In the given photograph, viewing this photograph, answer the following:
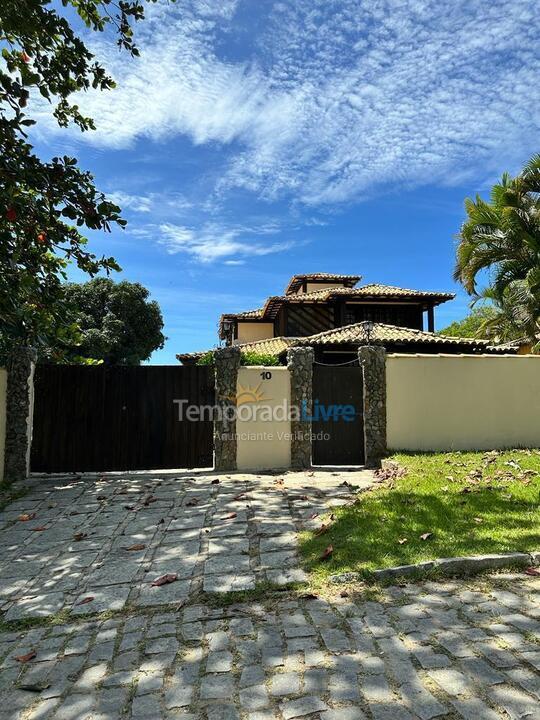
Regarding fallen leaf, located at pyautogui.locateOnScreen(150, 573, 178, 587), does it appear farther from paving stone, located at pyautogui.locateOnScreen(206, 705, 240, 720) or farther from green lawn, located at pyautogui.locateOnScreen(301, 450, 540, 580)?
paving stone, located at pyautogui.locateOnScreen(206, 705, 240, 720)

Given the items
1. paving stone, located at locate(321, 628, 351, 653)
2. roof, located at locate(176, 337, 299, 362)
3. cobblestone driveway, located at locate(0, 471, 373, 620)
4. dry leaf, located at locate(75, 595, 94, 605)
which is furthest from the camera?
roof, located at locate(176, 337, 299, 362)

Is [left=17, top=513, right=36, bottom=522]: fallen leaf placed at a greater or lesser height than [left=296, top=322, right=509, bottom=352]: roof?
lesser

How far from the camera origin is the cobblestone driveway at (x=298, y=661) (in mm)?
2133

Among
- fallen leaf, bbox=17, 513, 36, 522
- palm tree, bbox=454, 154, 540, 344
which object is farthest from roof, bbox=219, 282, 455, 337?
fallen leaf, bbox=17, 513, 36, 522

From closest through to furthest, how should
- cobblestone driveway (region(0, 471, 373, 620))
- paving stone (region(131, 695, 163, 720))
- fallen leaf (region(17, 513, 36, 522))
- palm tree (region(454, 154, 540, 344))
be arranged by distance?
paving stone (region(131, 695, 163, 720)) → cobblestone driveway (region(0, 471, 373, 620)) → fallen leaf (region(17, 513, 36, 522)) → palm tree (region(454, 154, 540, 344))

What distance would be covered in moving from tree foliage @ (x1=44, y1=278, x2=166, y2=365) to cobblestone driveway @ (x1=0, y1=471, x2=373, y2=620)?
2126 centimetres

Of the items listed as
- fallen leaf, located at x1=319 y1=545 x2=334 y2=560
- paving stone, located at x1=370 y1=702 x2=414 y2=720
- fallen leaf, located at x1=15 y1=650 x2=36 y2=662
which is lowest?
fallen leaf, located at x1=15 y1=650 x2=36 y2=662

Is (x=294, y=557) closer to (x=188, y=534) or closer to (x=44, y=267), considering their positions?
(x=188, y=534)

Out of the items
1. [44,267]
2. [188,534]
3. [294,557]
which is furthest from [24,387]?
[294,557]

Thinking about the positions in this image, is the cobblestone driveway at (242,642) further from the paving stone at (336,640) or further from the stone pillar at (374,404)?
the stone pillar at (374,404)

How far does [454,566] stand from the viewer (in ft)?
11.5

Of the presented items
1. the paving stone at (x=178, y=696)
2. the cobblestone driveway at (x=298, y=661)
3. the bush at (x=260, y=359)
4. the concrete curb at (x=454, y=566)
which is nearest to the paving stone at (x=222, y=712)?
the cobblestone driveway at (x=298, y=661)

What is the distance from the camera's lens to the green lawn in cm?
375

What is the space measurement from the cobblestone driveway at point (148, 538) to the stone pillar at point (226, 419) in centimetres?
74
